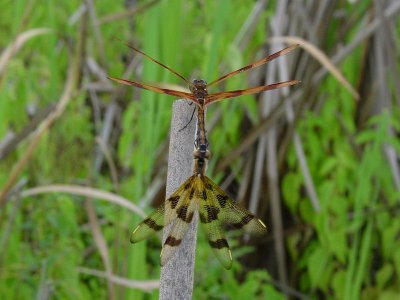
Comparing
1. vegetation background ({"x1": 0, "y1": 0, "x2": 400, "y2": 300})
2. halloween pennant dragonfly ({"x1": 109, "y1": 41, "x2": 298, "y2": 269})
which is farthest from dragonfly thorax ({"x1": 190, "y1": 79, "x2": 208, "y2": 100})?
vegetation background ({"x1": 0, "y1": 0, "x2": 400, "y2": 300})

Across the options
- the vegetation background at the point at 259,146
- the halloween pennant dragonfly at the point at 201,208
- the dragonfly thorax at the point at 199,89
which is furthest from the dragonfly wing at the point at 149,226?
the vegetation background at the point at 259,146

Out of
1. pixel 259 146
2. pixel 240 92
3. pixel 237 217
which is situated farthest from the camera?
pixel 259 146

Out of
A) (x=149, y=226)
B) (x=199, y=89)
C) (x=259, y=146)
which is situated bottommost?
(x=149, y=226)

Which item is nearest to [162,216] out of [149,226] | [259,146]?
[149,226]

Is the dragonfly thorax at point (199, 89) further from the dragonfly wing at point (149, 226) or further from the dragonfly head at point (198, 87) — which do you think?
the dragonfly wing at point (149, 226)

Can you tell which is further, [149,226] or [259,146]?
[259,146]

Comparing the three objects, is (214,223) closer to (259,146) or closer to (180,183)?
(180,183)

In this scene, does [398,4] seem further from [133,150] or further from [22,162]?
[22,162]

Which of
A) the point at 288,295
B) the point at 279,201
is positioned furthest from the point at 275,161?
the point at 288,295
